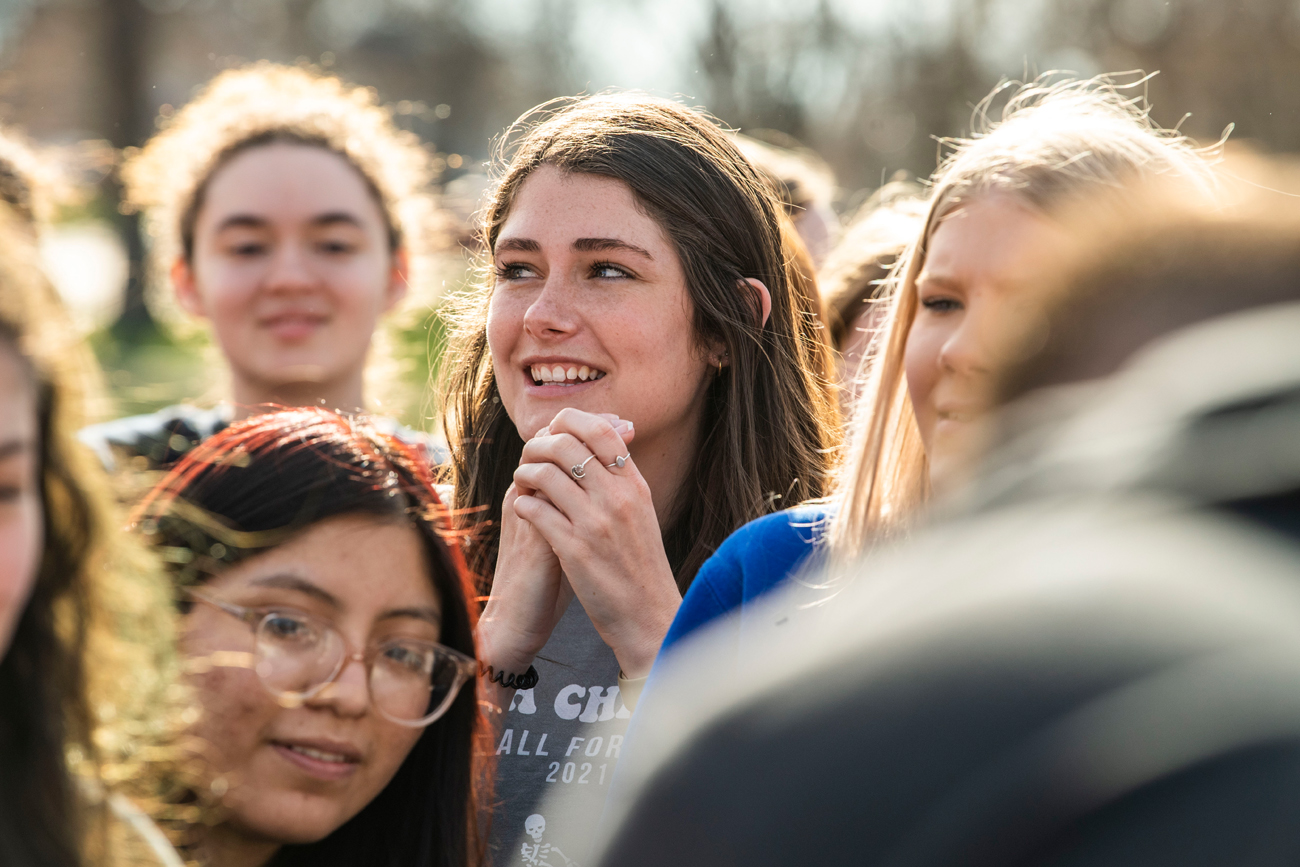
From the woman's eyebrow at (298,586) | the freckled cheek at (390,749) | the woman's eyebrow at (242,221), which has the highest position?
the woman's eyebrow at (242,221)

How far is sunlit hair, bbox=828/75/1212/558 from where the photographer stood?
6.35ft

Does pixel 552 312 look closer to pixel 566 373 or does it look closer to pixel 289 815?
pixel 566 373

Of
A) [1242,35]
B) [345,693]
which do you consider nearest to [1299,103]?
[1242,35]

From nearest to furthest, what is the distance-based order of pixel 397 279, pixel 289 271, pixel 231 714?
pixel 231 714 → pixel 289 271 → pixel 397 279

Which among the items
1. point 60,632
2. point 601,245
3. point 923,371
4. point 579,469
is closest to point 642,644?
point 579,469

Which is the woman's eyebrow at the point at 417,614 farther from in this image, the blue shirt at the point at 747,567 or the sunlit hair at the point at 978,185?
the sunlit hair at the point at 978,185

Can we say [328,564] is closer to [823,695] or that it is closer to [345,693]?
[345,693]

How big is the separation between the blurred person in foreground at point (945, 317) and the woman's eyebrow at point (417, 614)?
16.9 inches

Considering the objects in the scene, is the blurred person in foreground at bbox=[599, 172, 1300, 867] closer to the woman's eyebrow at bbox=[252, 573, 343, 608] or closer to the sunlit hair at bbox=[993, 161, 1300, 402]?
the sunlit hair at bbox=[993, 161, 1300, 402]

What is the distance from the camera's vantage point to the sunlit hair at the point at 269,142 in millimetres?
3602

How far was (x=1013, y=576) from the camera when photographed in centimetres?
77

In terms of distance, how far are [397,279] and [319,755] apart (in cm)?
232

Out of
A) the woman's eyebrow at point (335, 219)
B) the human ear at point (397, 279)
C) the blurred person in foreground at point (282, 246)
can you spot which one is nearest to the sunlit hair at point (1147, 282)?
the blurred person in foreground at point (282, 246)

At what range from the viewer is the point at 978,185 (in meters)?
2.02
